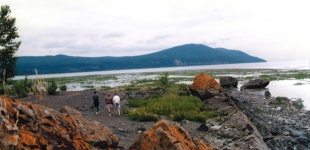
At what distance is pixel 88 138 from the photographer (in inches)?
355

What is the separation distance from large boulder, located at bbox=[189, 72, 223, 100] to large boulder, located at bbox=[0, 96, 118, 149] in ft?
72.6

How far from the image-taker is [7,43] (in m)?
38.2

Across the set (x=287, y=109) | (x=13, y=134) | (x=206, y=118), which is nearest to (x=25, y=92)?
(x=206, y=118)

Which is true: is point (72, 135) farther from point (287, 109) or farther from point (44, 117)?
point (287, 109)

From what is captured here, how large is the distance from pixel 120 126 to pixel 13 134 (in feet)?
45.6

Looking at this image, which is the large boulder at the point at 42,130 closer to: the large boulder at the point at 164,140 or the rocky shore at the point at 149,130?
the rocky shore at the point at 149,130

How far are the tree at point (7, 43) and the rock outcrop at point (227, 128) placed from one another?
81.0 ft

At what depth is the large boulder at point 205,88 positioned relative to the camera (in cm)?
3047

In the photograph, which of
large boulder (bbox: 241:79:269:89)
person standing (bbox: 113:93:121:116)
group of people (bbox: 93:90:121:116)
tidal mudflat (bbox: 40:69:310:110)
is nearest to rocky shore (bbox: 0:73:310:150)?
person standing (bbox: 113:93:121:116)

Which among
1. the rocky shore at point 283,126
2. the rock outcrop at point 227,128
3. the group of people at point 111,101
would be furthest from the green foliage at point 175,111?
the rocky shore at point 283,126

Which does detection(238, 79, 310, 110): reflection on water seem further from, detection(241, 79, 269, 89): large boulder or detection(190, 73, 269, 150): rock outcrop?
detection(190, 73, 269, 150): rock outcrop

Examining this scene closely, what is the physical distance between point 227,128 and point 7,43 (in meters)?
32.2

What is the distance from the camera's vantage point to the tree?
37.2 m

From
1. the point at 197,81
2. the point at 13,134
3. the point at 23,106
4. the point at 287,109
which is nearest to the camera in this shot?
the point at 13,134
